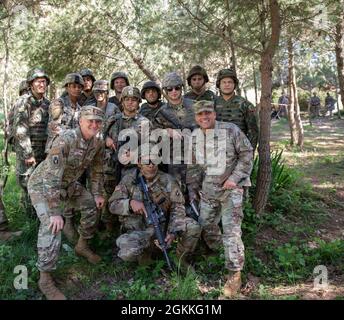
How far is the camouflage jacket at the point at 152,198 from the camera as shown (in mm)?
4509

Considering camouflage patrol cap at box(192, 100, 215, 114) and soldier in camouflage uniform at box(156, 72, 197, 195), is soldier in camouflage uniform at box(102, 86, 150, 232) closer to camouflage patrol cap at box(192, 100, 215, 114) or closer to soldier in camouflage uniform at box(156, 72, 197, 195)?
soldier in camouflage uniform at box(156, 72, 197, 195)

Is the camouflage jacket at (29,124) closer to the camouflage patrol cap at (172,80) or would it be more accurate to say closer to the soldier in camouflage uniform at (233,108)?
the camouflage patrol cap at (172,80)

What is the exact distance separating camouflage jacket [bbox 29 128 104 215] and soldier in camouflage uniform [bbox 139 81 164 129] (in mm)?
1029

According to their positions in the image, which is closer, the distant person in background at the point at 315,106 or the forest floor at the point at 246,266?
the forest floor at the point at 246,266

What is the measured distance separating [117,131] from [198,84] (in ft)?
4.49

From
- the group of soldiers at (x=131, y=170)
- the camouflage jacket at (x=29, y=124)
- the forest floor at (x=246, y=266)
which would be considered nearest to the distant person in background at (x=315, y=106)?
the forest floor at (x=246, y=266)

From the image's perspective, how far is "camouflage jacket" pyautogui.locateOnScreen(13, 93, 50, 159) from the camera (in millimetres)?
5414

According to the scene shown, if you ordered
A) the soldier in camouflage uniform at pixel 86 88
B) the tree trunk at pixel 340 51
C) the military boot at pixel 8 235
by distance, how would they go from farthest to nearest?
the tree trunk at pixel 340 51 < the soldier in camouflage uniform at pixel 86 88 < the military boot at pixel 8 235

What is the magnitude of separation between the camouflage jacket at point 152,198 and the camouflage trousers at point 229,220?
30cm

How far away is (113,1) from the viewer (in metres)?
8.79

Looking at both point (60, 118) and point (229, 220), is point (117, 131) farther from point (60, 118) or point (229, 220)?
point (229, 220)

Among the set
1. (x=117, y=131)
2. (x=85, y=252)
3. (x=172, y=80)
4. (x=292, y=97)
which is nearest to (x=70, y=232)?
(x=85, y=252)
